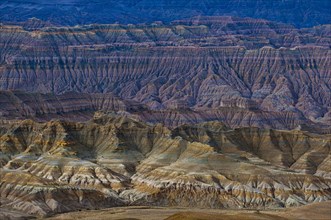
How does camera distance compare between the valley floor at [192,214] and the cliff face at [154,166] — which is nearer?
the valley floor at [192,214]

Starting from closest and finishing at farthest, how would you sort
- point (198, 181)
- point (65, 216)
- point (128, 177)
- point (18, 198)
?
point (65, 216), point (18, 198), point (198, 181), point (128, 177)

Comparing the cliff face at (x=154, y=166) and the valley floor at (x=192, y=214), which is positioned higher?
the valley floor at (x=192, y=214)

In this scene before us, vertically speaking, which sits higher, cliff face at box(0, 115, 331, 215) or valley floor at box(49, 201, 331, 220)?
valley floor at box(49, 201, 331, 220)

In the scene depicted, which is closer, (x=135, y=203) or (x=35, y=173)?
(x=135, y=203)

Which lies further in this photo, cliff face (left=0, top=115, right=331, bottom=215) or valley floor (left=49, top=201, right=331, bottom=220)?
cliff face (left=0, top=115, right=331, bottom=215)

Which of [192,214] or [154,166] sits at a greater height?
[192,214]

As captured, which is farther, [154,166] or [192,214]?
[154,166]

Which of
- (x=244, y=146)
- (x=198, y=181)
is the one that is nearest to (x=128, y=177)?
(x=198, y=181)

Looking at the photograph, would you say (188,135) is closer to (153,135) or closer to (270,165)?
(153,135)
